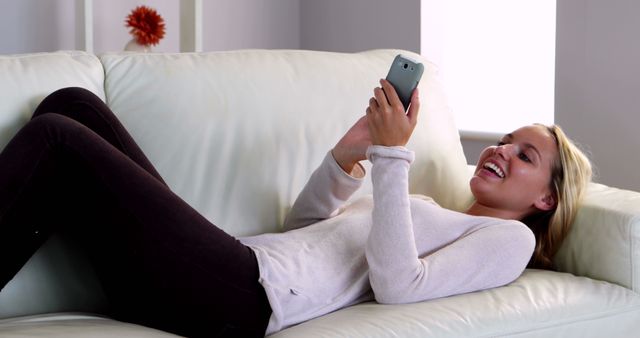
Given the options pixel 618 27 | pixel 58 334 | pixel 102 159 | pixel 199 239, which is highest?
pixel 618 27

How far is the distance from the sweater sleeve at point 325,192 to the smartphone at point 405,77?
0.77 ft

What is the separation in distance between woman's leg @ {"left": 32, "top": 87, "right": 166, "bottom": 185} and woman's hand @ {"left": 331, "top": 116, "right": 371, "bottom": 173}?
37 cm

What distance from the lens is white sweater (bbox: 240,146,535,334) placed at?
64.4 inches

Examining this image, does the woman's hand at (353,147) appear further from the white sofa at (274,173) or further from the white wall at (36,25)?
the white wall at (36,25)

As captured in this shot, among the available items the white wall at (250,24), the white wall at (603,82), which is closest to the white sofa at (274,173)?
the white wall at (603,82)

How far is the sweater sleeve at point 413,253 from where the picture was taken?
5.35ft

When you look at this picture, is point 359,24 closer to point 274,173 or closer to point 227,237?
point 274,173

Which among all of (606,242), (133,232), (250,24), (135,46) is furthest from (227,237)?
(250,24)

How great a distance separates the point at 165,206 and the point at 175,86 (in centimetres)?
47

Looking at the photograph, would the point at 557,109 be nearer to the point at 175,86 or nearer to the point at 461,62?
the point at 461,62

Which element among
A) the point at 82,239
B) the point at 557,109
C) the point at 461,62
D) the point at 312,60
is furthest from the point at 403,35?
the point at 82,239

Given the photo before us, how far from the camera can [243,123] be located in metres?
2.01

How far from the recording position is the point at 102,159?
1555mm

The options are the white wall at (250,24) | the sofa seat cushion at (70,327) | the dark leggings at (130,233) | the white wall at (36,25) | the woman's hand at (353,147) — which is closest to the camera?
the sofa seat cushion at (70,327)
